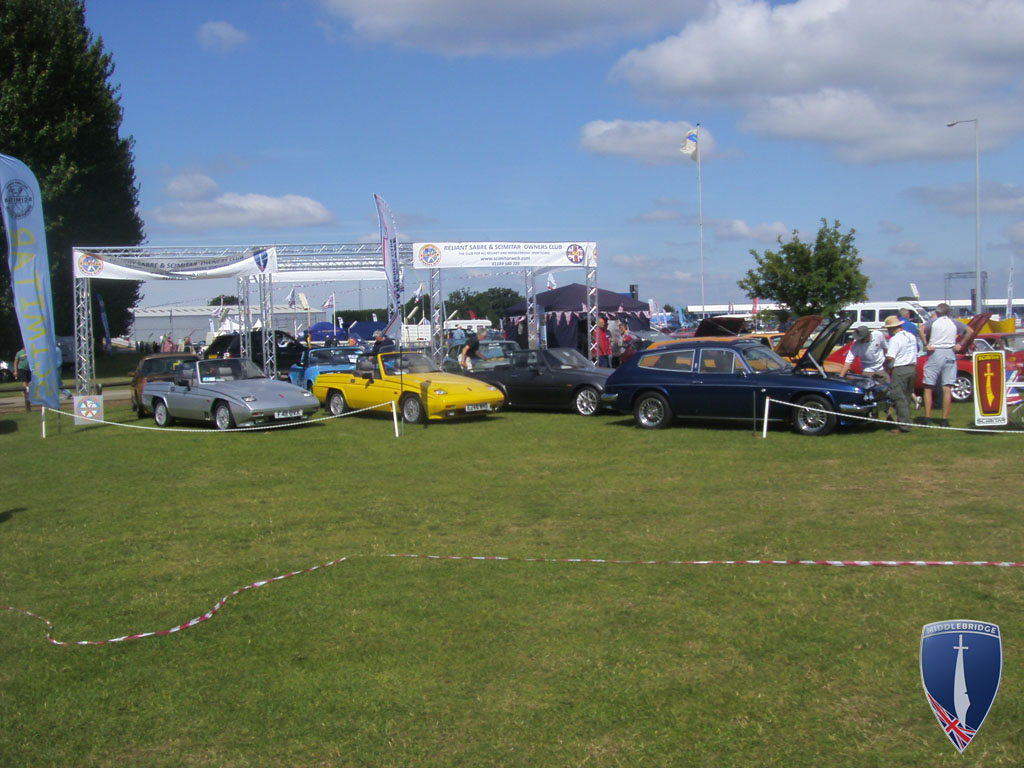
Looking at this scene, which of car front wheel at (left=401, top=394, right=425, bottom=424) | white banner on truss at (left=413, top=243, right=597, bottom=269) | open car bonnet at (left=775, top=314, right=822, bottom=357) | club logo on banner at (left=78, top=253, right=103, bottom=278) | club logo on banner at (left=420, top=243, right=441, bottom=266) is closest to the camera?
Result: open car bonnet at (left=775, top=314, right=822, bottom=357)

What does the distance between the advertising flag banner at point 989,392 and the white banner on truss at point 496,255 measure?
1162cm

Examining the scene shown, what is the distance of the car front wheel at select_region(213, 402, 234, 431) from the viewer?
55.4 ft

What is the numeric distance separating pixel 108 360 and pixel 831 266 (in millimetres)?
37371

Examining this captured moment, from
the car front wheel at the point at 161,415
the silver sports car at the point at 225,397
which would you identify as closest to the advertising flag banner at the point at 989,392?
the silver sports car at the point at 225,397

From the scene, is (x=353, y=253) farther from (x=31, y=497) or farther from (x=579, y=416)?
(x=31, y=497)

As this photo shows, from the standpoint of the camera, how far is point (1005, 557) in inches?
265

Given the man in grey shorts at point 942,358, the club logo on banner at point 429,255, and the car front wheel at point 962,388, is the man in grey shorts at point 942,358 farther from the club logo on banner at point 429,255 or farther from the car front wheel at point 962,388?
the club logo on banner at point 429,255

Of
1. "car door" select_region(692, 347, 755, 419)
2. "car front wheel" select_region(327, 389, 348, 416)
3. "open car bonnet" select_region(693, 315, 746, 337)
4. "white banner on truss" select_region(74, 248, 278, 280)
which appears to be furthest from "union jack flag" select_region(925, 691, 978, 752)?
"open car bonnet" select_region(693, 315, 746, 337)

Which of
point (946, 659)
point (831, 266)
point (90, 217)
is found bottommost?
point (946, 659)

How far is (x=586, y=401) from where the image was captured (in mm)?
18031

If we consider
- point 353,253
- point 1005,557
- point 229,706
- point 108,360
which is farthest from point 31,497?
point 108,360

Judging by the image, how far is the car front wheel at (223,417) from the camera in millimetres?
16891

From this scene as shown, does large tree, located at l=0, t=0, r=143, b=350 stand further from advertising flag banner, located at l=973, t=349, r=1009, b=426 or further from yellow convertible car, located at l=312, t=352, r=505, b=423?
advertising flag banner, located at l=973, t=349, r=1009, b=426

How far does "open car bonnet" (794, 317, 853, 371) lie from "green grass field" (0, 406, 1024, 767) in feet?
11.4
